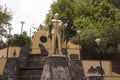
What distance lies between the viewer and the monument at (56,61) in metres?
15.6

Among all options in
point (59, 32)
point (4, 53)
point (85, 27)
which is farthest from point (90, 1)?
point (59, 32)

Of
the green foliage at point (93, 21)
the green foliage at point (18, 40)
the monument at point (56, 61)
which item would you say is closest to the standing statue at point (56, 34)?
the monument at point (56, 61)

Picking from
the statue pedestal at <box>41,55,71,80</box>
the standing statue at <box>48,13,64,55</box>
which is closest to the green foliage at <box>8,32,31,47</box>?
the standing statue at <box>48,13,64,55</box>

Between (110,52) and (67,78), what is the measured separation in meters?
11.3

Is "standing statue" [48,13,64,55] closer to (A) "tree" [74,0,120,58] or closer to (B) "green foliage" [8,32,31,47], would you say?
(A) "tree" [74,0,120,58]

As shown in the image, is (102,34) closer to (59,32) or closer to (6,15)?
(6,15)

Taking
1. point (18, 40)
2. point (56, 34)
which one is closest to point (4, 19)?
point (18, 40)

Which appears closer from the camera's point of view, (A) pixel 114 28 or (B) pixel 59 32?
(B) pixel 59 32

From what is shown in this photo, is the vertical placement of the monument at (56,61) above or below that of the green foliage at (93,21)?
below

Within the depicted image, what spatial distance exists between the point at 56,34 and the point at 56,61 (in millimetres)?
1331

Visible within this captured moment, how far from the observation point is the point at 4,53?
955 inches

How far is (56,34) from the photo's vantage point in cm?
1631

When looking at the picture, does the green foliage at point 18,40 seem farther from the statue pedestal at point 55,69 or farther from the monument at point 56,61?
the statue pedestal at point 55,69

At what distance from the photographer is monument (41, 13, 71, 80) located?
15.6 m
